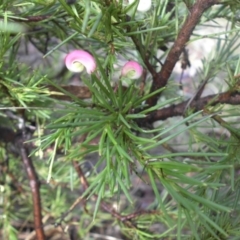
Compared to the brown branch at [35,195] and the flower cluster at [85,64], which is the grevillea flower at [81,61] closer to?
the flower cluster at [85,64]

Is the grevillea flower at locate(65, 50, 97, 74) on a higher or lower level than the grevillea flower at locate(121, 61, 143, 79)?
higher

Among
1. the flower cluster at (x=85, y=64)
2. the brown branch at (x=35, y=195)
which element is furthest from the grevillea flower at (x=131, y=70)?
the brown branch at (x=35, y=195)

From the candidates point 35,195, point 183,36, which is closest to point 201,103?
point 183,36

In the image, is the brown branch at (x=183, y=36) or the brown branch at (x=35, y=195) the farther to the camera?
the brown branch at (x=35, y=195)

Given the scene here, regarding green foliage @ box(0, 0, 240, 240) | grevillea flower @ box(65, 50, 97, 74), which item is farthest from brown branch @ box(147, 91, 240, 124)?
grevillea flower @ box(65, 50, 97, 74)

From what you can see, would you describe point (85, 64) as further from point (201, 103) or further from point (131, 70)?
point (201, 103)

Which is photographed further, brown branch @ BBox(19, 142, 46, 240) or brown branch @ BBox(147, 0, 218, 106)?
brown branch @ BBox(19, 142, 46, 240)

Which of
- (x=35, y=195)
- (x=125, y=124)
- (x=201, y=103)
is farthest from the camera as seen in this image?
(x=35, y=195)

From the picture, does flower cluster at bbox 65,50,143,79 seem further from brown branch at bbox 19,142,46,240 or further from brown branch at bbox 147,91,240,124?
brown branch at bbox 19,142,46,240
